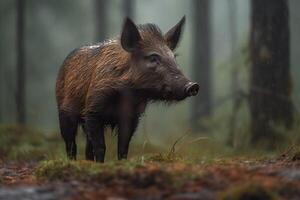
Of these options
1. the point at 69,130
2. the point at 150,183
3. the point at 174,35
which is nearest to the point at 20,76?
the point at 69,130

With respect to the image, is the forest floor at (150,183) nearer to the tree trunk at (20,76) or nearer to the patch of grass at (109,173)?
the patch of grass at (109,173)

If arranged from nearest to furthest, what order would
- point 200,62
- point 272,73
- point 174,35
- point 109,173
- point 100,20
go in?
1. point 109,173
2. point 174,35
3. point 272,73
4. point 200,62
5. point 100,20

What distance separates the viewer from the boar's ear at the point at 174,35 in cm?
960

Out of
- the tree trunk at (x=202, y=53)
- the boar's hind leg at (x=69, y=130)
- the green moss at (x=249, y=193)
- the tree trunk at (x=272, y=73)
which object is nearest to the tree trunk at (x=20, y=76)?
the tree trunk at (x=272, y=73)

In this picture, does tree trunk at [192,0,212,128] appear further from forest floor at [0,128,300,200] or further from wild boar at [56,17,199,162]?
forest floor at [0,128,300,200]

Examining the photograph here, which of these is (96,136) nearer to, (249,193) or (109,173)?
(109,173)

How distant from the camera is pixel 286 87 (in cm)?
1331

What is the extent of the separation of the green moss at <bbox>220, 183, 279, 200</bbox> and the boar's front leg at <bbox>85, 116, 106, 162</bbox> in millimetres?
4103

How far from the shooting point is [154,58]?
8922 millimetres

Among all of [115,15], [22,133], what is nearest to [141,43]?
[22,133]

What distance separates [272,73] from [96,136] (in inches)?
214

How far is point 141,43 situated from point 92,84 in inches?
38.2

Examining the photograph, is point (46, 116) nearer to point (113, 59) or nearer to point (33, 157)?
point (33, 157)

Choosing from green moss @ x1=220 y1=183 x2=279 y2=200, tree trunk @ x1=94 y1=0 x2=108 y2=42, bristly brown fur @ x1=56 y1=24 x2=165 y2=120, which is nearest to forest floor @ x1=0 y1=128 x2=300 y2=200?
green moss @ x1=220 y1=183 x2=279 y2=200
